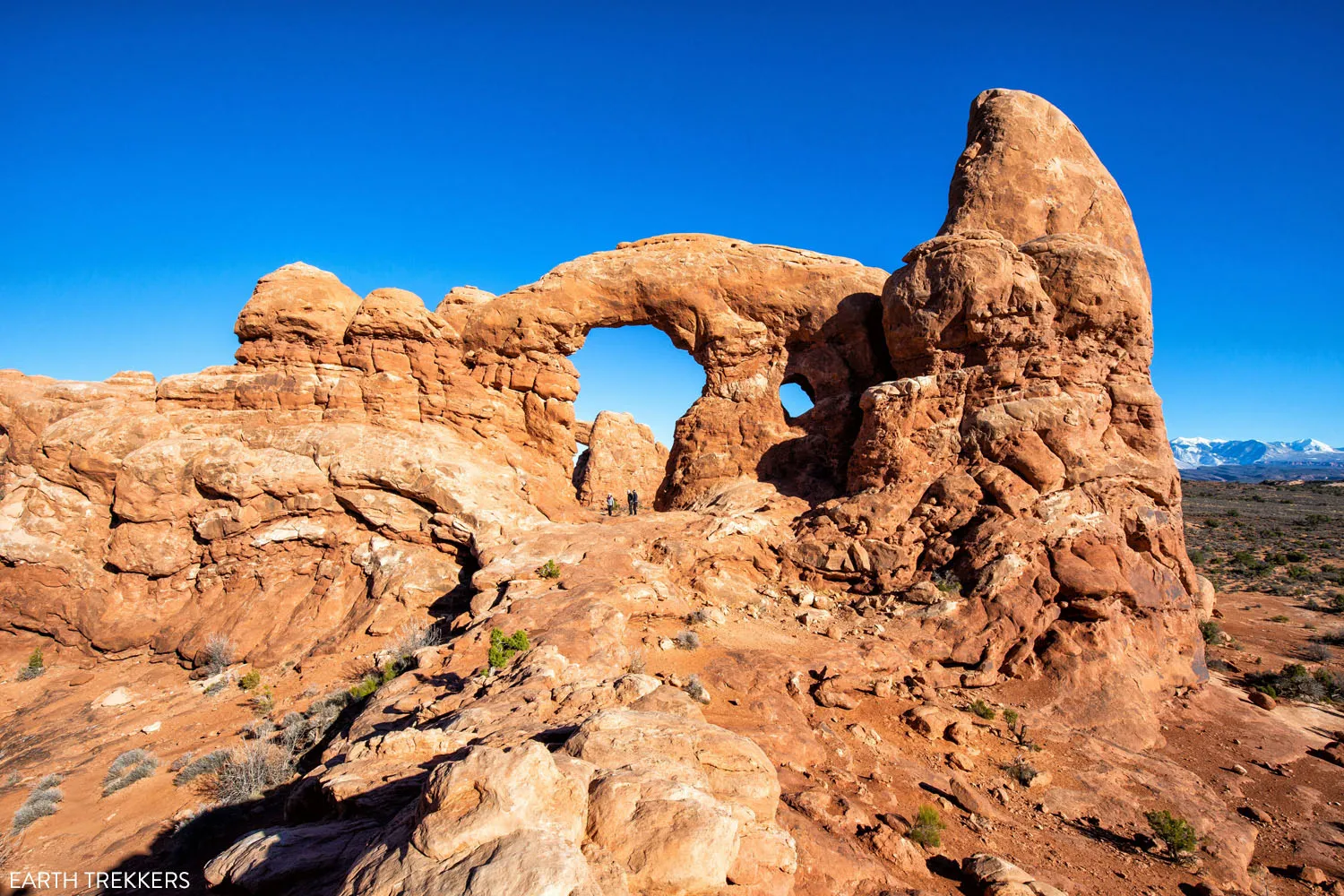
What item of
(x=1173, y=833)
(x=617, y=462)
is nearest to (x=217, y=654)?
(x=1173, y=833)

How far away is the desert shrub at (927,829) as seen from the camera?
679 cm

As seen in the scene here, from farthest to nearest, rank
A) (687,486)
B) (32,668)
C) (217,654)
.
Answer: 1. (687,486)
2. (32,668)
3. (217,654)

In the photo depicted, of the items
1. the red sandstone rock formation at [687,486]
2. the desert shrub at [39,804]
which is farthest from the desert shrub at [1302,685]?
the desert shrub at [39,804]

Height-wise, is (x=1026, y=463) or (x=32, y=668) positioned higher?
(x=1026, y=463)

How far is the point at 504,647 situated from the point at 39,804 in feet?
20.9

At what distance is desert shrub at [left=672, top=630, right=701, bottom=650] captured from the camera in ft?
35.9

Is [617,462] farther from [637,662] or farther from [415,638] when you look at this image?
[637,662]

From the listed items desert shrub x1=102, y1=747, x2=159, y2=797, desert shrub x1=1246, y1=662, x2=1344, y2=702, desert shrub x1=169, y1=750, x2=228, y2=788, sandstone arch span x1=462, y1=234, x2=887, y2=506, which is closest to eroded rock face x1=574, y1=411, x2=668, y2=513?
sandstone arch span x1=462, y1=234, x2=887, y2=506

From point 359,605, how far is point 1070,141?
2208cm

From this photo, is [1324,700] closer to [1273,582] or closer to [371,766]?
[1273,582]

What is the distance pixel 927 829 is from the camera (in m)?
6.85

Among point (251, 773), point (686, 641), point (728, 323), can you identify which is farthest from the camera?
point (728, 323)

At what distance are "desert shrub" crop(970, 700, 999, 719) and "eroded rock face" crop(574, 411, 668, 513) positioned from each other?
21907 millimetres

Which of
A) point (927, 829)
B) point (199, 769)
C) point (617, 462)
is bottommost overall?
point (199, 769)
